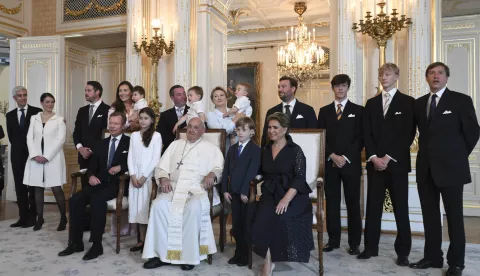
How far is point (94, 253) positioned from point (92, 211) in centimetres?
39

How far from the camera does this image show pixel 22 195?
496 cm

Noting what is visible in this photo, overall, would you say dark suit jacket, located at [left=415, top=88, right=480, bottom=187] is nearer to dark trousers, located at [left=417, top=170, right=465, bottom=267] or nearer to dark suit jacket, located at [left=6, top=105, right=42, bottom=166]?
dark trousers, located at [left=417, top=170, right=465, bottom=267]

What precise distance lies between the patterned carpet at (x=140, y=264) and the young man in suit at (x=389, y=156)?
0.22 metres

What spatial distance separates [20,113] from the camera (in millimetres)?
5086

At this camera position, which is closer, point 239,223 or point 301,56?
point 239,223

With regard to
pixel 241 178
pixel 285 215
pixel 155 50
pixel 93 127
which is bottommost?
pixel 285 215

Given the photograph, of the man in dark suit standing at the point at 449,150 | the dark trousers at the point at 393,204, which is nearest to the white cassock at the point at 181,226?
the dark trousers at the point at 393,204

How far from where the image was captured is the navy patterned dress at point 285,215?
3.06 metres

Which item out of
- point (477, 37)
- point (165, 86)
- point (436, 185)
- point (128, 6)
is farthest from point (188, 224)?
point (477, 37)

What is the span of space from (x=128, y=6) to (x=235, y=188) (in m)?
4.08

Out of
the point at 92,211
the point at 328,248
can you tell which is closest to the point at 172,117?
the point at 92,211

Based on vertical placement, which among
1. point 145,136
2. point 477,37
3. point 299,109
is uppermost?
point 477,37

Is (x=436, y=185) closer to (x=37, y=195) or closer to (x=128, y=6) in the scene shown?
(x=37, y=195)

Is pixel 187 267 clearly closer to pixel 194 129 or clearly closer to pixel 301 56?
pixel 194 129
